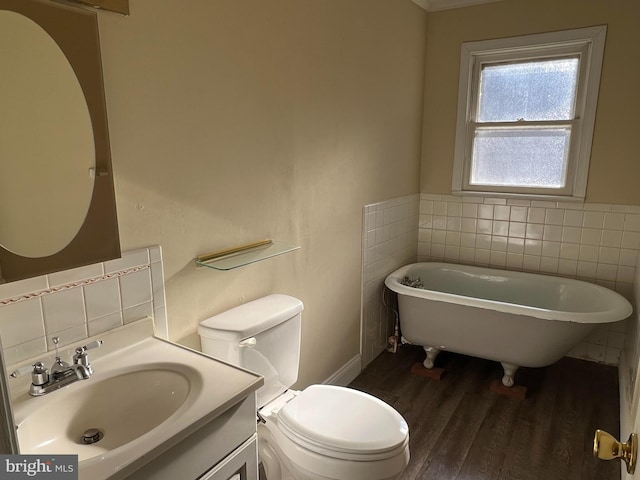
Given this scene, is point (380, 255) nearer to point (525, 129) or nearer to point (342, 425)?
point (525, 129)

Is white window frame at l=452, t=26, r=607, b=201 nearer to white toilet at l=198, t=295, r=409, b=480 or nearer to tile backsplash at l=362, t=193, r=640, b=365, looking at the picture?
tile backsplash at l=362, t=193, r=640, b=365

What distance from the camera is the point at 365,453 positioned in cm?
149

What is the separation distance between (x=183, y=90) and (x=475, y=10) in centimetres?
245

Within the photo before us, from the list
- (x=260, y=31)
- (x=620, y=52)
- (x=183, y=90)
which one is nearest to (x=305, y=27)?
(x=260, y=31)

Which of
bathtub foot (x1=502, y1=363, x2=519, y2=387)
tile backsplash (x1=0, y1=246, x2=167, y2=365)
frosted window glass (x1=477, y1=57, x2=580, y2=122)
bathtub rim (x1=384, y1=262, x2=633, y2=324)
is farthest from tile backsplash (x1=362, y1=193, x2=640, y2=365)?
tile backsplash (x1=0, y1=246, x2=167, y2=365)

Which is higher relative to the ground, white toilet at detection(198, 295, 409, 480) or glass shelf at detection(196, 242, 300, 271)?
glass shelf at detection(196, 242, 300, 271)

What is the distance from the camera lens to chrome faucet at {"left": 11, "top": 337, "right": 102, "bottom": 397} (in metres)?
1.15

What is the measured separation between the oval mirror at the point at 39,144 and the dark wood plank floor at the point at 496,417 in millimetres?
1791

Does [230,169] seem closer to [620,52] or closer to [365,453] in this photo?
[365,453]

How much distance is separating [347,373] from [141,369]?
1.65 m

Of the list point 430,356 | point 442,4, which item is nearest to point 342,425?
point 430,356

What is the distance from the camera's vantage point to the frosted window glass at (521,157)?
303cm

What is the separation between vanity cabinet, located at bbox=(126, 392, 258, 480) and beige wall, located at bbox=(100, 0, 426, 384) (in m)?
0.50

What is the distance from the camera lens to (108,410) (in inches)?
49.0
